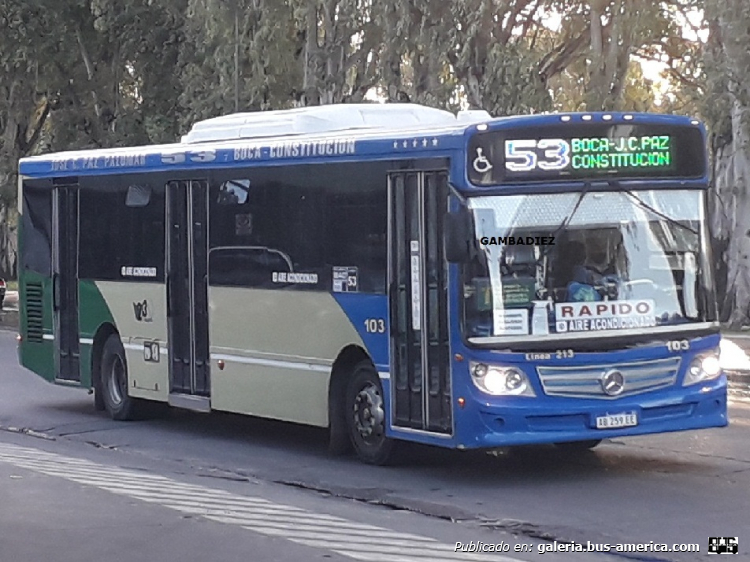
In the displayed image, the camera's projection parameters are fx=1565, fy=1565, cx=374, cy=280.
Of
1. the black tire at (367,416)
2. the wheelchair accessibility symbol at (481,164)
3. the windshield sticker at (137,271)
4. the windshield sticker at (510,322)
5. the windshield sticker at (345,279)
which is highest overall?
the wheelchair accessibility symbol at (481,164)

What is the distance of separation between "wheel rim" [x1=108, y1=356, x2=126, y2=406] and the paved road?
2.18 feet

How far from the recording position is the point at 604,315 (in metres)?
11.6

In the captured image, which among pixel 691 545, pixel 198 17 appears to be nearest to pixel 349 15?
pixel 198 17

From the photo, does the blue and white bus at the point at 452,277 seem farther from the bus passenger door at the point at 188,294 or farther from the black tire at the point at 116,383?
the black tire at the point at 116,383

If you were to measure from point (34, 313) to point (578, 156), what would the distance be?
27.4ft

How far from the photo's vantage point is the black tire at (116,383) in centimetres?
1642

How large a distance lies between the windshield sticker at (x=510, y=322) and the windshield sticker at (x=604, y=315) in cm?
25

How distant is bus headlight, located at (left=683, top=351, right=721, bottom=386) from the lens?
11906mm

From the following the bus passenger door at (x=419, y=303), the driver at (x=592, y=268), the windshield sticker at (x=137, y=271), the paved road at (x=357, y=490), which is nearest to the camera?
the paved road at (x=357, y=490)

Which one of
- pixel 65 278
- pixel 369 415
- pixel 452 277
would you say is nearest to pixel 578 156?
pixel 452 277

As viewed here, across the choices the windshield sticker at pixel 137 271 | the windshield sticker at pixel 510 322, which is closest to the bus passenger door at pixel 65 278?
the windshield sticker at pixel 137 271

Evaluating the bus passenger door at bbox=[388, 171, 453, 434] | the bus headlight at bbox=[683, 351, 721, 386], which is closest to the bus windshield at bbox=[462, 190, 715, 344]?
the bus headlight at bbox=[683, 351, 721, 386]

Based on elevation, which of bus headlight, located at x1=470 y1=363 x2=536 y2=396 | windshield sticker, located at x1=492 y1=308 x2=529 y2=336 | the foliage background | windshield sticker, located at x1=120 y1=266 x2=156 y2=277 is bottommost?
bus headlight, located at x1=470 y1=363 x2=536 y2=396

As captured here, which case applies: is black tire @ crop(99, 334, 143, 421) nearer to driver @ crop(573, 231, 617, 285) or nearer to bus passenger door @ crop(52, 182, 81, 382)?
bus passenger door @ crop(52, 182, 81, 382)
